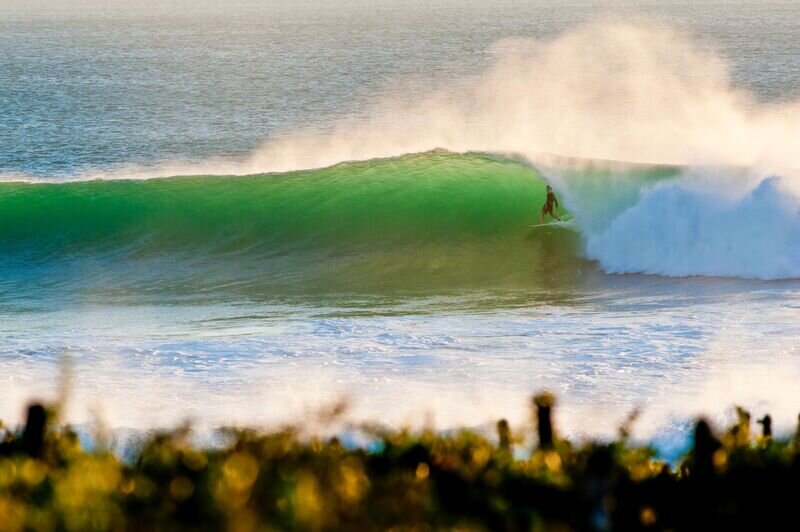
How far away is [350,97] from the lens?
47719mm

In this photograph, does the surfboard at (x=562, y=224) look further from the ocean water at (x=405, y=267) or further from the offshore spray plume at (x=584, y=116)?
the offshore spray plume at (x=584, y=116)

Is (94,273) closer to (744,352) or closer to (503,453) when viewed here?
(744,352)

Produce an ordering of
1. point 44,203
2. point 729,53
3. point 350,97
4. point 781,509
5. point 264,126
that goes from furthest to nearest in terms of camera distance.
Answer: point 729,53
point 350,97
point 264,126
point 44,203
point 781,509

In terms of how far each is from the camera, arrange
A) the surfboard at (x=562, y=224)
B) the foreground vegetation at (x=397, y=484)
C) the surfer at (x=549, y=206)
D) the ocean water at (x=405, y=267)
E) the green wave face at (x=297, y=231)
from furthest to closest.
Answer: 1. the surfer at (x=549, y=206)
2. the surfboard at (x=562, y=224)
3. the green wave face at (x=297, y=231)
4. the ocean water at (x=405, y=267)
5. the foreground vegetation at (x=397, y=484)

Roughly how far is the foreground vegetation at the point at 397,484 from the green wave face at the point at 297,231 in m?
10.3

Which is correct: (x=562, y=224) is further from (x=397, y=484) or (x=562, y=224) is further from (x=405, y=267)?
(x=397, y=484)

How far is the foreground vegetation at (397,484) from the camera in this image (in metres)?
3.51

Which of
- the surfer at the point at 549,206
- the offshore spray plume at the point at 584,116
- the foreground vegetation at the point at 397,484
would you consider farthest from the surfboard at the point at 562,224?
the foreground vegetation at the point at 397,484

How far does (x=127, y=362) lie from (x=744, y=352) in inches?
185

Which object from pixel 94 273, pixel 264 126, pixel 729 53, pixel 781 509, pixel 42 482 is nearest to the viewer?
pixel 42 482

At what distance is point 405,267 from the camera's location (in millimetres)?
16094

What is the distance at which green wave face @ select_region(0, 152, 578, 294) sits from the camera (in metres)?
15.8

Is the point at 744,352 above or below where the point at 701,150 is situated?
below

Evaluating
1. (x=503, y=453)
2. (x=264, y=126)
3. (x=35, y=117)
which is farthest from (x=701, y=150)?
(x=35, y=117)
